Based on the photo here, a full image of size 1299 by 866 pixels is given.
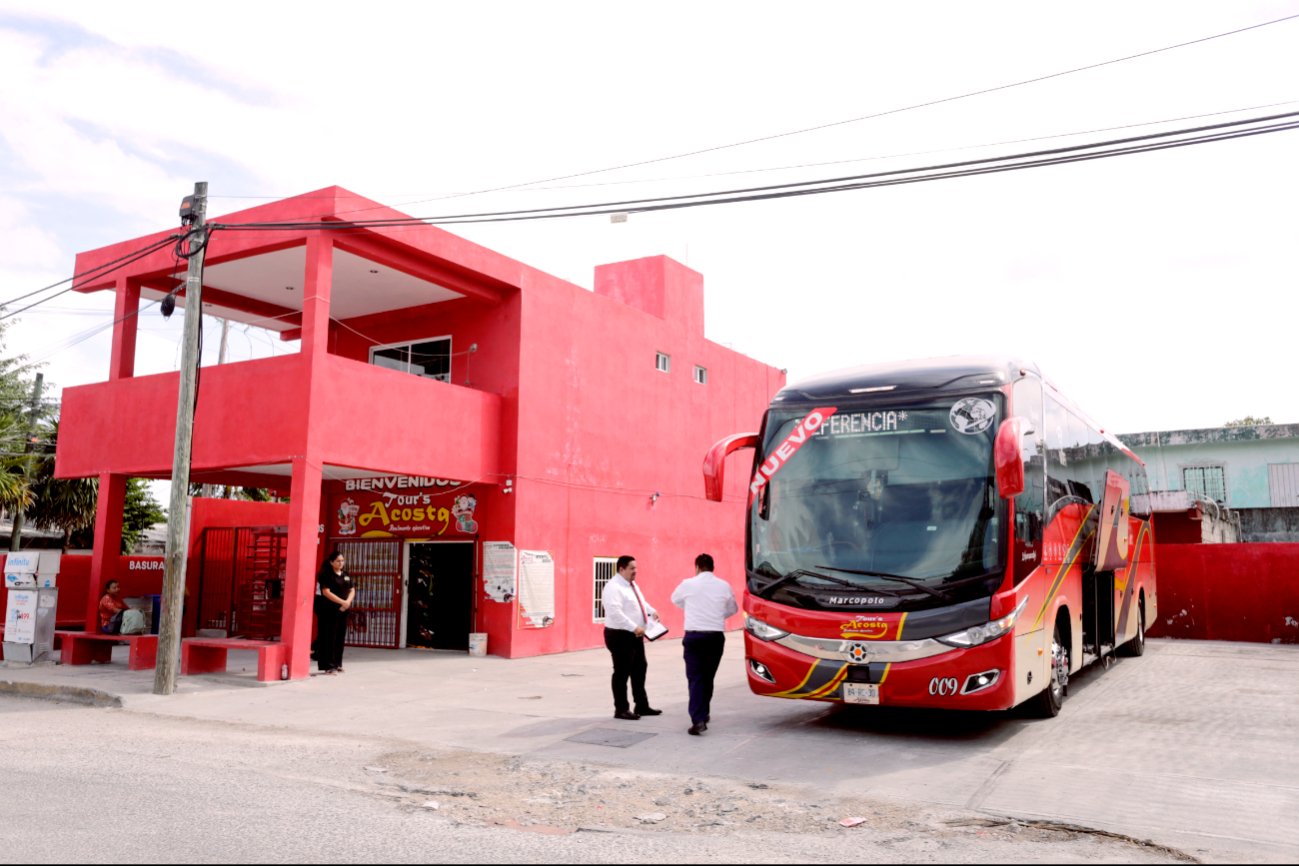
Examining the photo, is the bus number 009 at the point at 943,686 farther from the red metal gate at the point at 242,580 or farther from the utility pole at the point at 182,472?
the red metal gate at the point at 242,580

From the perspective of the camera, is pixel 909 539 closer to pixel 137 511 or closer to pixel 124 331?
pixel 124 331

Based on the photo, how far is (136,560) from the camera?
20.9 meters

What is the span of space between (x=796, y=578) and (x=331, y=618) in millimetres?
8714

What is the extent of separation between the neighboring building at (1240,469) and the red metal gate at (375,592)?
23.7m

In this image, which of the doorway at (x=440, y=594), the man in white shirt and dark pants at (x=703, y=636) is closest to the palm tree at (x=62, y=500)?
the doorway at (x=440, y=594)

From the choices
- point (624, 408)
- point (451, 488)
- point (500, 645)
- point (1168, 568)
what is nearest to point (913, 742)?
point (500, 645)

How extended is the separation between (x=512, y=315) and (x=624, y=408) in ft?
12.6

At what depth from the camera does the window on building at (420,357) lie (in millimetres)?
19438

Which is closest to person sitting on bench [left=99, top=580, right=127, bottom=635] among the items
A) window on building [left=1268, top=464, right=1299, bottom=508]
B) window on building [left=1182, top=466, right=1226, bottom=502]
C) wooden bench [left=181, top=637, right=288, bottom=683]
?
wooden bench [left=181, top=637, right=288, bottom=683]

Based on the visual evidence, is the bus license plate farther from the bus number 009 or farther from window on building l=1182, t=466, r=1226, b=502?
window on building l=1182, t=466, r=1226, b=502

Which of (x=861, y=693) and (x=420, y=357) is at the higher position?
(x=420, y=357)

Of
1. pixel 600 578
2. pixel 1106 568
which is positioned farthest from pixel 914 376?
pixel 600 578

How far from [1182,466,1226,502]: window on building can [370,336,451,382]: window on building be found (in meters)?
26.2

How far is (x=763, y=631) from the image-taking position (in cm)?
955
